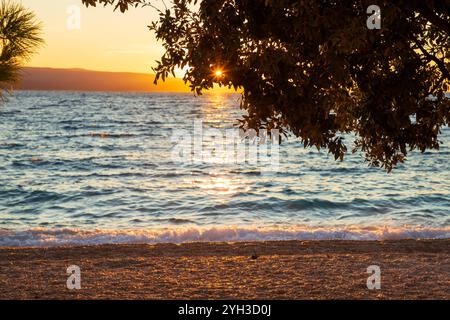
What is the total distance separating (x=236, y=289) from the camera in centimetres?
1042

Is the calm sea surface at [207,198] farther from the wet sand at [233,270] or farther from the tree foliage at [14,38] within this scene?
the tree foliage at [14,38]

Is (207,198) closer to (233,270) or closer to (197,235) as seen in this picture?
(197,235)

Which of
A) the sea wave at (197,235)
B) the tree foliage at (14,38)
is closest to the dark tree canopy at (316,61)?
the tree foliage at (14,38)

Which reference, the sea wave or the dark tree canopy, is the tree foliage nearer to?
the dark tree canopy

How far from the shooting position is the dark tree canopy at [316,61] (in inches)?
271

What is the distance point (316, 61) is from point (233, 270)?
564cm

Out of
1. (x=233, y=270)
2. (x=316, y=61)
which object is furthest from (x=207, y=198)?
(x=316, y=61)

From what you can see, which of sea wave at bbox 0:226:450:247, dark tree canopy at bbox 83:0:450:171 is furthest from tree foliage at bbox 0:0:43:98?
sea wave at bbox 0:226:450:247

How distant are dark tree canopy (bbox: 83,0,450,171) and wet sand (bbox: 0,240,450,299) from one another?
3266 millimetres

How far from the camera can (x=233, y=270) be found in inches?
472

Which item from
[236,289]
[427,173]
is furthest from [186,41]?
[427,173]
